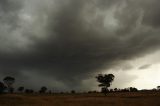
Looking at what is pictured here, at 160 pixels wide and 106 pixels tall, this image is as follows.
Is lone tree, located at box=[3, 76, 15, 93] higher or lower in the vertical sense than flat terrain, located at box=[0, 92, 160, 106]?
higher

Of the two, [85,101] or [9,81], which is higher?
[9,81]

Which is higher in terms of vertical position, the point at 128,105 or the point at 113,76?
the point at 113,76

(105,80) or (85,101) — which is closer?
(85,101)

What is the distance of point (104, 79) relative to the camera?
13450 cm

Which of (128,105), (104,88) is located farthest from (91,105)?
(104,88)

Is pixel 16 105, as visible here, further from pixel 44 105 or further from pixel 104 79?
pixel 104 79

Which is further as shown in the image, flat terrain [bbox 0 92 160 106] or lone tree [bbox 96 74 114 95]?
lone tree [bbox 96 74 114 95]

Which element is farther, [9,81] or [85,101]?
[9,81]

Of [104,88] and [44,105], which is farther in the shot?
[104,88]

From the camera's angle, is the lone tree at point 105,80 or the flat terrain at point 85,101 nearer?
the flat terrain at point 85,101

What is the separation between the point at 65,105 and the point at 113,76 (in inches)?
3002

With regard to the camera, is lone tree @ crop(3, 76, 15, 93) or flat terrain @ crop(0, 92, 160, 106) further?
lone tree @ crop(3, 76, 15, 93)

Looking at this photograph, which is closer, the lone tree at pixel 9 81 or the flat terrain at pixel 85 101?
the flat terrain at pixel 85 101

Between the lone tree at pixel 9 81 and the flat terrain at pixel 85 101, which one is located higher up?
the lone tree at pixel 9 81
